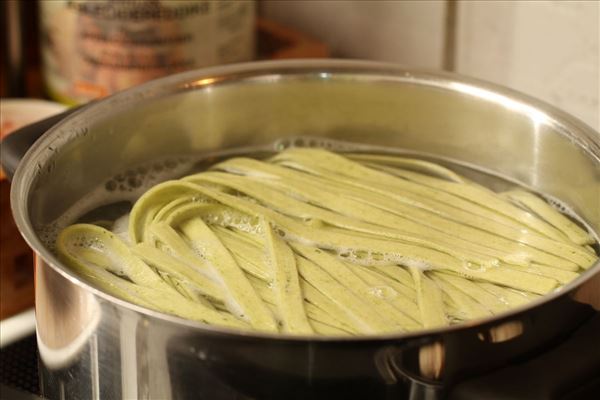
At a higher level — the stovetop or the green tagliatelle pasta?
the green tagliatelle pasta

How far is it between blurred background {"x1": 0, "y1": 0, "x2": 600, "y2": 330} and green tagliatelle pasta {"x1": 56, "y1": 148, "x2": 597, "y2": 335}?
0.15 meters

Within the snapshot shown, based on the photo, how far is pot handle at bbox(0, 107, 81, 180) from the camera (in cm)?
67

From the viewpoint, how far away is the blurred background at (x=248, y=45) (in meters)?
0.85

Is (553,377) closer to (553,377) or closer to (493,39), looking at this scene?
(553,377)

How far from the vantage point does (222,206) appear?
73 centimetres

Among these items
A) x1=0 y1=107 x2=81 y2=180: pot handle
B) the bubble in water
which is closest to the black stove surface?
the bubble in water

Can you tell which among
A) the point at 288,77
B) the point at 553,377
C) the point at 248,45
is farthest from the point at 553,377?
the point at 248,45

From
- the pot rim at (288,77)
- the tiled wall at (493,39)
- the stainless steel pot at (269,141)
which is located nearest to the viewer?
the stainless steel pot at (269,141)

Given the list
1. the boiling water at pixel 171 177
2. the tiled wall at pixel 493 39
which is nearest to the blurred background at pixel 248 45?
the tiled wall at pixel 493 39

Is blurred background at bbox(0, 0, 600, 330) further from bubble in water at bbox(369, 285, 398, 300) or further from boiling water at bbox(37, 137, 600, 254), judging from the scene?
bubble in water at bbox(369, 285, 398, 300)

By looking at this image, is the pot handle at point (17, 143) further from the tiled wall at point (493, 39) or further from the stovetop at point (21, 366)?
the tiled wall at point (493, 39)

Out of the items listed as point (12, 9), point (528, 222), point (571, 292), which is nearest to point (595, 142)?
point (528, 222)

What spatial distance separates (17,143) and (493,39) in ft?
1.41

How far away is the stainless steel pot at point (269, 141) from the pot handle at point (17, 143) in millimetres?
17
